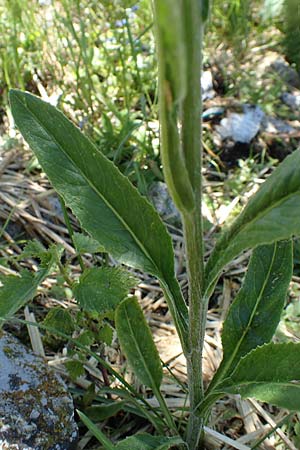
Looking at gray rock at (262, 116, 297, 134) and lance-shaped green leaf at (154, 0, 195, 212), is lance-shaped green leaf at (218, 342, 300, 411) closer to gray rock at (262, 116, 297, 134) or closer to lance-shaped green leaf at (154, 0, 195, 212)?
lance-shaped green leaf at (154, 0, 195, 212)

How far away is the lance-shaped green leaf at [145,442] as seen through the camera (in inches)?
48.9

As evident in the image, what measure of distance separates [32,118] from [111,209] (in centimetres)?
27

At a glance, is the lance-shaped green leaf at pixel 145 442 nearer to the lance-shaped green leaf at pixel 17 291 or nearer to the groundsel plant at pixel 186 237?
the groundsel plant at pixel 186 237

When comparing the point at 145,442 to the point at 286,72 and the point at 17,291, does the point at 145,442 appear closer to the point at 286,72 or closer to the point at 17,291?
the point at 17,291

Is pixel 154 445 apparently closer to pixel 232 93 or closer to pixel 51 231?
pixel 51 231

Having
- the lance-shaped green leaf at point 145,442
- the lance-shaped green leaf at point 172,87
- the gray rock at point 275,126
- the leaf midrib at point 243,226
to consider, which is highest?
the lance-shaped green leaf at point 172,87

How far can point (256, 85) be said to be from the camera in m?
2.89

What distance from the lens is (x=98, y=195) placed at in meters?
1.29

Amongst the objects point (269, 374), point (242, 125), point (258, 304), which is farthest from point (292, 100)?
point (269, 374)

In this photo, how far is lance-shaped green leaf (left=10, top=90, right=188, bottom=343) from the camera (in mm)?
1241

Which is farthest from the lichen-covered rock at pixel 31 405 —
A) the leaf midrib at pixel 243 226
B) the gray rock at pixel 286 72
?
the gray rock at pixel 286 72

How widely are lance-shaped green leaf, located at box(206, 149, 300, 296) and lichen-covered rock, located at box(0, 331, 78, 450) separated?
63 cm

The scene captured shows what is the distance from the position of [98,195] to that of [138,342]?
0.38 m

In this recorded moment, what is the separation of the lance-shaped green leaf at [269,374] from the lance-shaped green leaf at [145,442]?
180mm
